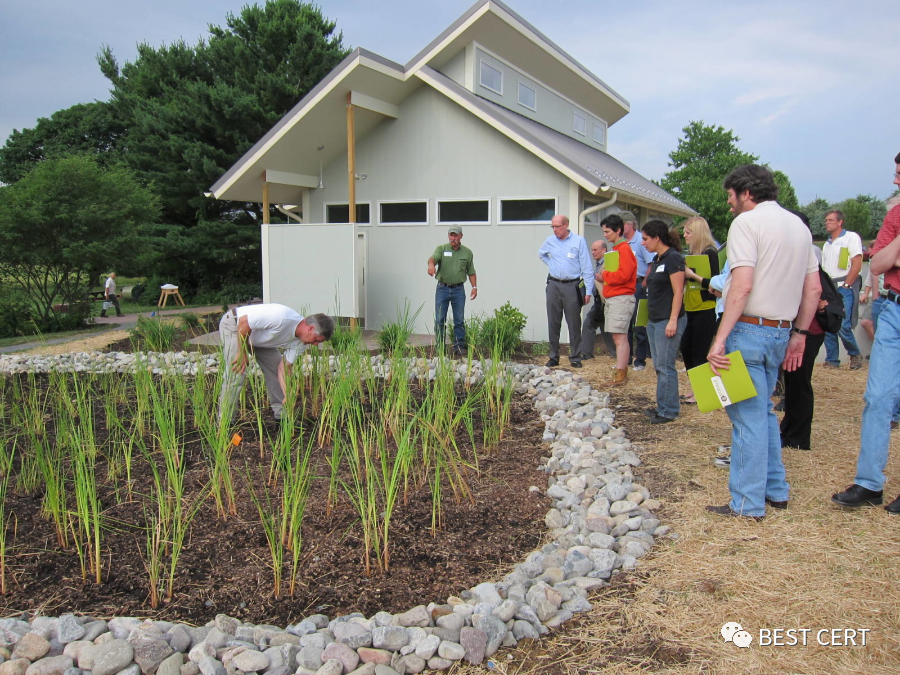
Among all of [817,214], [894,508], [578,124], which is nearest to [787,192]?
[817,214]

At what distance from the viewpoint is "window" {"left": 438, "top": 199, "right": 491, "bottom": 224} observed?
10352mm

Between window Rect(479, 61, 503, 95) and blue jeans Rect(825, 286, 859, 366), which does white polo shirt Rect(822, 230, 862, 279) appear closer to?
blue jeans Rect(825, 286, 859, 366)

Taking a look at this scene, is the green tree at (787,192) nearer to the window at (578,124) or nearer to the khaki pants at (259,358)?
the window at (578,124)

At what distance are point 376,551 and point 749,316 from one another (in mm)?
2098

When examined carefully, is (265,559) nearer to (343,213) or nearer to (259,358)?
(259,358)

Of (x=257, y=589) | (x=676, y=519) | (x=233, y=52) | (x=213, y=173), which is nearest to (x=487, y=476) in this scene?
(x=676, y=519)

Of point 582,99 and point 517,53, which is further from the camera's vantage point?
point 582,99

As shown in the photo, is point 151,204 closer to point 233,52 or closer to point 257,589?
point 233,52

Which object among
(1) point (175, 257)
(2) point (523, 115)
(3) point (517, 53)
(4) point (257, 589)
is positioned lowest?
(4) point (257, 589)

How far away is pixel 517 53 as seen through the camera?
11812 millimetres

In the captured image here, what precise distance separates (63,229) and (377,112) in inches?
282

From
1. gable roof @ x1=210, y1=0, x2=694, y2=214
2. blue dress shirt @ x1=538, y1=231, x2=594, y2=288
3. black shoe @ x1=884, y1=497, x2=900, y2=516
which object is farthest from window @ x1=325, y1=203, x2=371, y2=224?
black shoe @ x1=884, y1=497, x2=900, y2=516

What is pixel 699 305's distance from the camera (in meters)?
5.07

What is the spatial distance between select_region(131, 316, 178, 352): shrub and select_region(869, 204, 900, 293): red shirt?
778 centimetres
